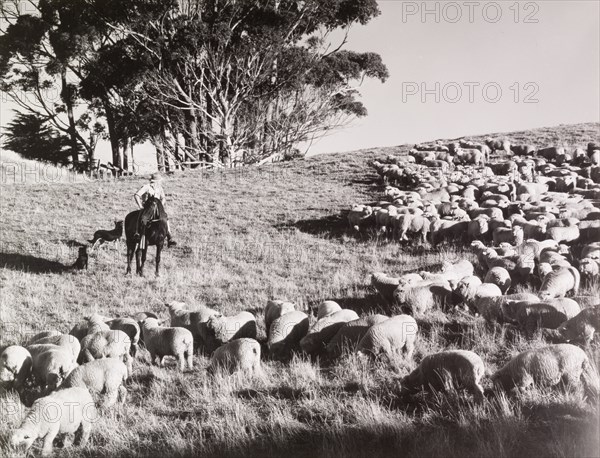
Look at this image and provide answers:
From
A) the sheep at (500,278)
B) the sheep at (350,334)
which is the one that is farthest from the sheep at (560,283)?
the sheep at (350,334)

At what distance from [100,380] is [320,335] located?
2998 millimetres

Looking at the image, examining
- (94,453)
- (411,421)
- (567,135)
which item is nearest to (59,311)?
(94,453)

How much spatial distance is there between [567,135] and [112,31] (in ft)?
89.0

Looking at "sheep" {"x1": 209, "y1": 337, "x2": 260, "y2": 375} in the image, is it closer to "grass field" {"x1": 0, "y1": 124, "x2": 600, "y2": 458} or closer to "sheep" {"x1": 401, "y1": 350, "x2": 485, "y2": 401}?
"grass field" {"x1": 0, "y1": 124, "x2": 600, "y2": 458}

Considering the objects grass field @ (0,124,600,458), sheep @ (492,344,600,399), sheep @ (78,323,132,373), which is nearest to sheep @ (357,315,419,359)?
grass field @ (0,124,600,458)

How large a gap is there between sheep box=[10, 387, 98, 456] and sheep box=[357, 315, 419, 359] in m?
3.26

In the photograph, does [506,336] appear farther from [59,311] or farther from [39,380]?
[59,311]

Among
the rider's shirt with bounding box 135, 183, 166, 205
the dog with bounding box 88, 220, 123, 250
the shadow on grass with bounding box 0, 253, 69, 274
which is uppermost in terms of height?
the rider's shirt with bounding box 135, 183, 166, 205

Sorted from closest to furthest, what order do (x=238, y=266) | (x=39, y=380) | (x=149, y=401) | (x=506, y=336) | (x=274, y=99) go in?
(x=149, y=401) → (x=39, y=380) → (x=506, y=336) → (x=238, y=266) → (x=274, y=99)

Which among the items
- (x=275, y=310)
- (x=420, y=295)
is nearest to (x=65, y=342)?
(x=275, y=310)

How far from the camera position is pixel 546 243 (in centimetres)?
1190

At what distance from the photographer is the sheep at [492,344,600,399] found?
553 cm

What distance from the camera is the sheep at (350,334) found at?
742cm

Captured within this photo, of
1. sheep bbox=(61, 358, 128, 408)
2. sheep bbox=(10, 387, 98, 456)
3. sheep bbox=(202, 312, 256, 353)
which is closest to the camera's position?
sheep bbox=(10, 387, 98, 456)
